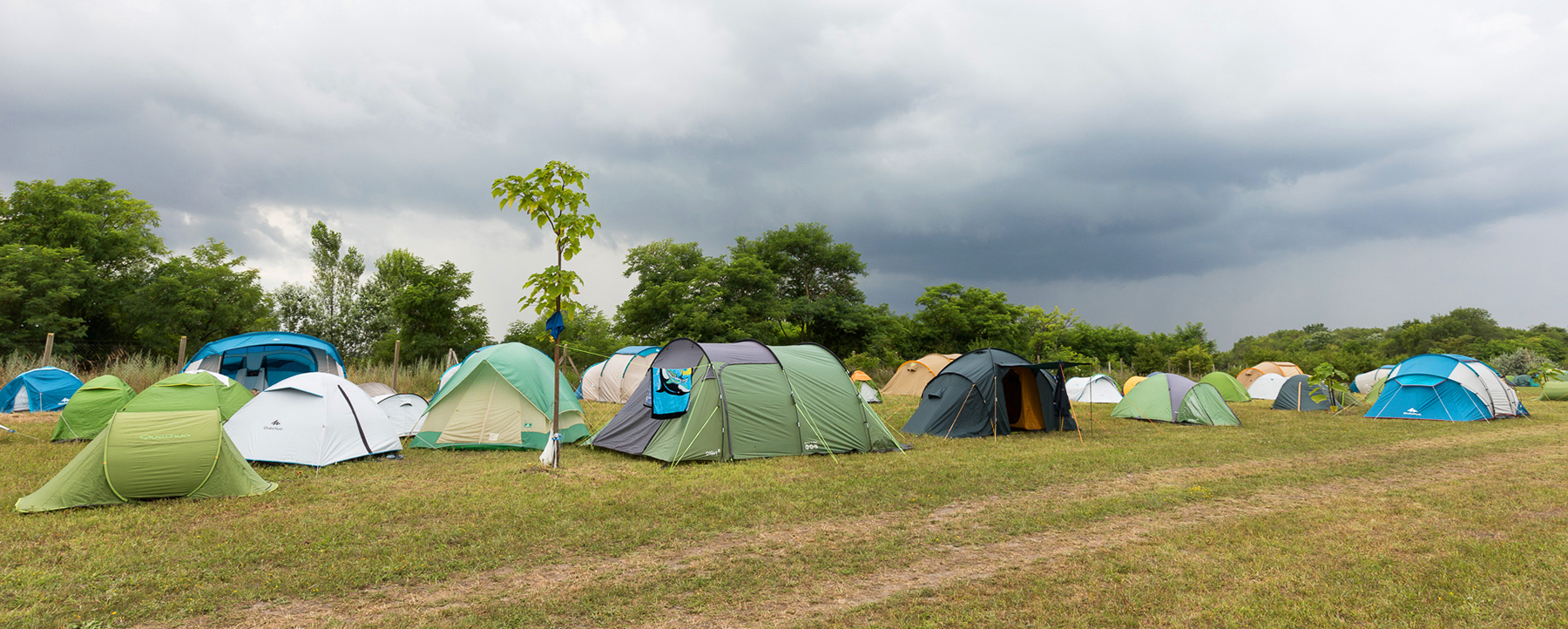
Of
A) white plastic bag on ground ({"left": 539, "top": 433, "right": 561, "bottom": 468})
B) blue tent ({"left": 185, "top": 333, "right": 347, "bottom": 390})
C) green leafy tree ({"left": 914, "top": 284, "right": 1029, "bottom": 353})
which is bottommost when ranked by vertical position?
white plastic bag on ground ({"left": 539, "top": 433, "right": 561, "bottom": 468})

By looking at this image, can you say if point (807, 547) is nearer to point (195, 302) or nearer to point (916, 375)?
point (916, 375)

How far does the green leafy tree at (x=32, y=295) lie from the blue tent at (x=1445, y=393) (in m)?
43.4

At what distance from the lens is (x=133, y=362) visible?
62.8 ft

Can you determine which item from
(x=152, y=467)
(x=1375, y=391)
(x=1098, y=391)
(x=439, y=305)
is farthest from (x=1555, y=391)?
(x=439, y=305)

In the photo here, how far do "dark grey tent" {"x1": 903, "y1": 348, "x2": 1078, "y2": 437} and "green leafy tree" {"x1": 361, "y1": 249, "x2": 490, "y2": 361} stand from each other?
32.9m

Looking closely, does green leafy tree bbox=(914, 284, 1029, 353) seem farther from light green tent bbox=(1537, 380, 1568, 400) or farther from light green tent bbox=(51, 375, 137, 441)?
light green tent bbox=(51, 375, 137, 441)

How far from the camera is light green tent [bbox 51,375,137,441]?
11.2 metres

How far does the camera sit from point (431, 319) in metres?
39.8

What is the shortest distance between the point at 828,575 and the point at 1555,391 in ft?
110

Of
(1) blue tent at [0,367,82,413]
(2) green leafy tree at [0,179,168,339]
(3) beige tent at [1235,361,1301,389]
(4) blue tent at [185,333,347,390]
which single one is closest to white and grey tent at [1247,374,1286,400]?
(3) beige tent at [1235,361,1301,389]

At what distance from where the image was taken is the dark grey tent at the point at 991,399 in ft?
44.5

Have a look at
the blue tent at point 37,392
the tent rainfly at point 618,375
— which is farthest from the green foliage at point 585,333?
the blue tent at point 37,392

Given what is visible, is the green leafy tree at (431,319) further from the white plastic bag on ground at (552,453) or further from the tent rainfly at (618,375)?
the white plastic bag on ground at (552,453)

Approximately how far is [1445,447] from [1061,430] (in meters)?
6.18
